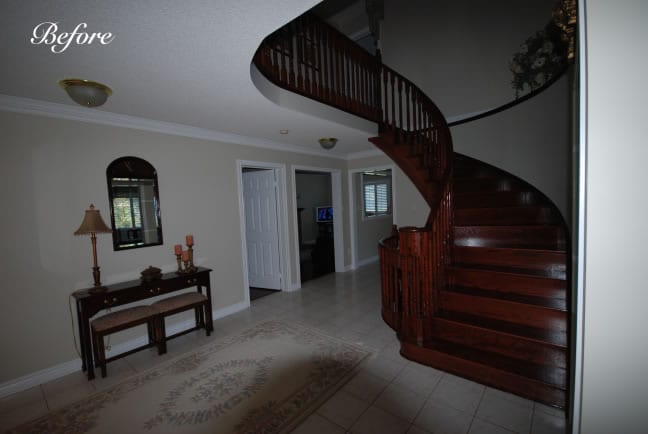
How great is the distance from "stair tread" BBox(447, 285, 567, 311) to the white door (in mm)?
2939

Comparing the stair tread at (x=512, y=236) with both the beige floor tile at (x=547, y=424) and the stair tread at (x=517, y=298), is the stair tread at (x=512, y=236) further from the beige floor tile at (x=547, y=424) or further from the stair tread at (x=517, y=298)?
the beige floor tile at (x=547, y=424)

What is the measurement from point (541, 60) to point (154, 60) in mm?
4158

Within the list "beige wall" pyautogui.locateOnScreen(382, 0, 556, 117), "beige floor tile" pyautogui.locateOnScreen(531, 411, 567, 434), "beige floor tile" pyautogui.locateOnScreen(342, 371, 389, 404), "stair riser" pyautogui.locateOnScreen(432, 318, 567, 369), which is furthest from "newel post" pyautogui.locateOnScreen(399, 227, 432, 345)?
"beige wall" pyautogui.locateOnScreen(382, 0, 556, 117)

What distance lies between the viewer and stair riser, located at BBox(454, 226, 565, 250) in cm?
272

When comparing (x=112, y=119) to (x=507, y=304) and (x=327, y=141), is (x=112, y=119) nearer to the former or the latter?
(x=327, y=141)

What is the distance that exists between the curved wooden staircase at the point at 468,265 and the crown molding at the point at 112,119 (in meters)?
1.32

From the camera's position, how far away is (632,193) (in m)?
0.64

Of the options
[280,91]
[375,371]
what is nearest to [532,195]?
[375,371]

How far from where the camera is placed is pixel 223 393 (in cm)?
214

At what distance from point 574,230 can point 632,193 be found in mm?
135

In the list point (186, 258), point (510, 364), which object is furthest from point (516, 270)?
point (186, 258)

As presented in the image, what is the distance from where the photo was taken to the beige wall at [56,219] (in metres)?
2.29

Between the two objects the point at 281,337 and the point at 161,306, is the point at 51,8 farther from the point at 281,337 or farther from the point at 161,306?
the point at 281,337

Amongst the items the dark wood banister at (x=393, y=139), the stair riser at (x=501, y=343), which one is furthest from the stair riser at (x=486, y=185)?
the stair riser at (x=501, y=343)
